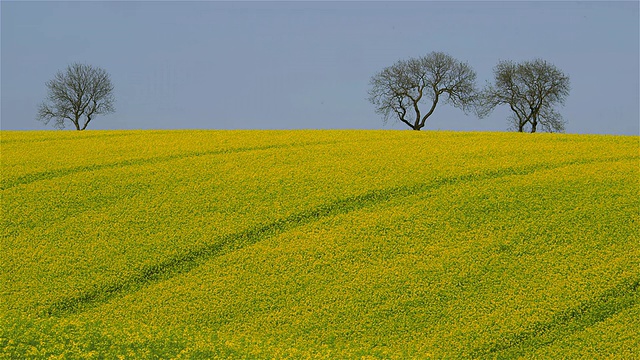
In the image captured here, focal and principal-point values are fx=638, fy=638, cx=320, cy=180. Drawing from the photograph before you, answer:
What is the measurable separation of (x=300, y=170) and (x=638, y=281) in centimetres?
971

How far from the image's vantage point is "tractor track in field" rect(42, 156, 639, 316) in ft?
44.8

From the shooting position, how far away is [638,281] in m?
13.6

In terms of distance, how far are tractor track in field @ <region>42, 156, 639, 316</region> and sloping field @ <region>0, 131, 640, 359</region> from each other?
4 cm

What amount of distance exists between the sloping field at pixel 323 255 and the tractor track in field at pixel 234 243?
0.04 meters

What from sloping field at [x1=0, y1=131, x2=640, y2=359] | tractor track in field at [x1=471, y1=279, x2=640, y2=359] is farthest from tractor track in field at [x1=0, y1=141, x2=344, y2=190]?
tractor track in field at [x1=471, y1=279, x2=640, y2=359]

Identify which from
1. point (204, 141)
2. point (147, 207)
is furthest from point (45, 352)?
point (204, 141)

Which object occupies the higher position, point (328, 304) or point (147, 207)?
point (147, 207)

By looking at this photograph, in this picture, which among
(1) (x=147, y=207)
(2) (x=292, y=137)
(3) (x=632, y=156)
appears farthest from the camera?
(2) (x=292, y=137)

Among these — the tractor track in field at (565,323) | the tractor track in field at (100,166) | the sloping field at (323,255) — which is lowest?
the tractor track in field at (565,323)

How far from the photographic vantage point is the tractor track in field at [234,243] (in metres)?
13.6

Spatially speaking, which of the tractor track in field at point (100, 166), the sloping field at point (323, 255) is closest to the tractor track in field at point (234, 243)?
the sloping field at point (323, 255)

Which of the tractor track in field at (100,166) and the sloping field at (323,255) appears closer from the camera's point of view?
the sloping field at (323,255)

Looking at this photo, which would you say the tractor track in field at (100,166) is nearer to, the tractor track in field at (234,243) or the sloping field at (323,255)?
the sloping field at (323,255)

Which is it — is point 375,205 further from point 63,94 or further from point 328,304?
point 63,94
